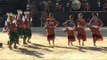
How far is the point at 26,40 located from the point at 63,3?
1146cm

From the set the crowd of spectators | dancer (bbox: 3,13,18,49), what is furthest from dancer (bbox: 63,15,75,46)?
the crowd of spectators

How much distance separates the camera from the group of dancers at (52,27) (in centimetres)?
2039

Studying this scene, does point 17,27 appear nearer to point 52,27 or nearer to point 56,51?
point 52,27

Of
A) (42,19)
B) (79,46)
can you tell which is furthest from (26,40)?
(42,19)

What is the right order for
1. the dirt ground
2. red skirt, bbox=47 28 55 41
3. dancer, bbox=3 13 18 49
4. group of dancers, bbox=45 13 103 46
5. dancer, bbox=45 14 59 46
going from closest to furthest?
1. the dirt ground
2. dancer, bbox=3 13 18 49
3. group of dancers, bbox=45 13 103 46
4. dancer, bbox=45 14 59 46
5. red skirt, bbox=47 28 55 41

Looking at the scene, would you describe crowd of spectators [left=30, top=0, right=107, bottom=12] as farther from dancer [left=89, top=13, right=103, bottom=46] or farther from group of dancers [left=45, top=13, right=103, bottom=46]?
dancer [left=89, top=13, right=103, bottom=46]

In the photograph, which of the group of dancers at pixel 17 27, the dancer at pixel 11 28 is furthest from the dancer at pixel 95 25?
the dancer at pixel 11 28

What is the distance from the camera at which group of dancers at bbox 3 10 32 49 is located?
799 inches

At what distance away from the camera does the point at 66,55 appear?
18688 millimetres

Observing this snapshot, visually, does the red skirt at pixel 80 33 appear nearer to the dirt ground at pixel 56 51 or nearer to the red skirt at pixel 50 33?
the dirt ground at pixel 56 51

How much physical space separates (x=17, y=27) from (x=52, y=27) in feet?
6.25

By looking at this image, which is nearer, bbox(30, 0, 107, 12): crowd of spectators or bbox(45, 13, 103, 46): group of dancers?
bbox(45, 13, 103, 46): group of dancers

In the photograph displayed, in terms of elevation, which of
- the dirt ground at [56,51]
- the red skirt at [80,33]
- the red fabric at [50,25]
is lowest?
the dirt ground at [56,51]

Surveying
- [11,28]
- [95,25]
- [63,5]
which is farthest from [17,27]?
[63,5]
